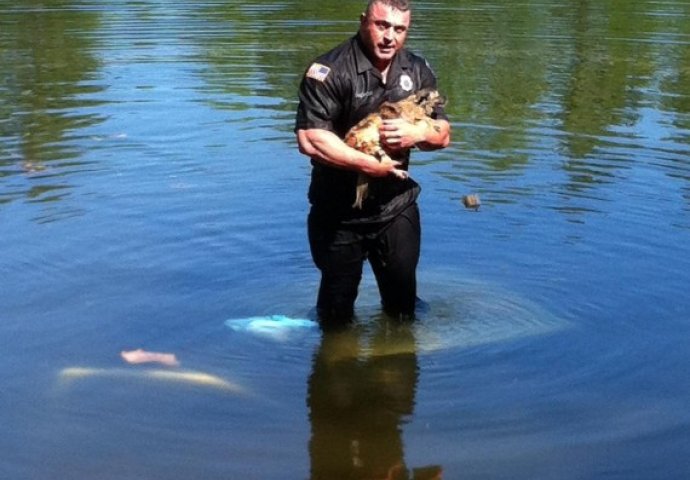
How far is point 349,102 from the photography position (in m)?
5.79

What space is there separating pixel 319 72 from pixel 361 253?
117 centimetres

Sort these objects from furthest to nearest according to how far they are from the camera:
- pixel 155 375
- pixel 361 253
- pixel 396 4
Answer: pixel 361 253 → pixel 155 375 → pixel 396 4

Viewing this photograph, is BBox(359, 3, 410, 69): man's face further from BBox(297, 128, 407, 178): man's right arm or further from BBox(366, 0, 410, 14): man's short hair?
BBox(297, 128, 407, 178): man's right arm

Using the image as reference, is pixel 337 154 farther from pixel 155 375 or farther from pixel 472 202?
pixel 472 202

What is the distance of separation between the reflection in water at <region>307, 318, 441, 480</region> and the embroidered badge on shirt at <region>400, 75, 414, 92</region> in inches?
61.0

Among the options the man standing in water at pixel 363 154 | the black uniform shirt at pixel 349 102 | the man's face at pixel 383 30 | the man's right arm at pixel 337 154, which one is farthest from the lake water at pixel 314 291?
the man's face at pixel 383 30

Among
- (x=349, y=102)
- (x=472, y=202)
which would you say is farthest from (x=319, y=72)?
(x=472, y=202)

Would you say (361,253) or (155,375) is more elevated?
(361,253)

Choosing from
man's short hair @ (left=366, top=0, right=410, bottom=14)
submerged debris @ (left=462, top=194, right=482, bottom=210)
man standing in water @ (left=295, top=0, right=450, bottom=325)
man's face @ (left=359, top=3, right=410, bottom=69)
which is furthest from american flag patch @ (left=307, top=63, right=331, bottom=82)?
submerged debris @ (left=462, top=194, right=482, bottom=210)

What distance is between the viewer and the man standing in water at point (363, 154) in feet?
18.5

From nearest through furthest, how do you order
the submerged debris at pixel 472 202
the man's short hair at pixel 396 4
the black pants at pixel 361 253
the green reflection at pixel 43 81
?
the man's short hair at pixel 396 4 < the black pants at pixel 361 253 < the submerged debris at pixel 472 202 < the green reflection at pixel 43 81

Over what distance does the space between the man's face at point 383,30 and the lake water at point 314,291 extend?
1.75 m

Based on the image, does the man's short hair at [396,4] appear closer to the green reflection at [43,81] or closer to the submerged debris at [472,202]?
the submerged debris at [472,202]

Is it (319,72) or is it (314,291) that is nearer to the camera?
(319,72)
